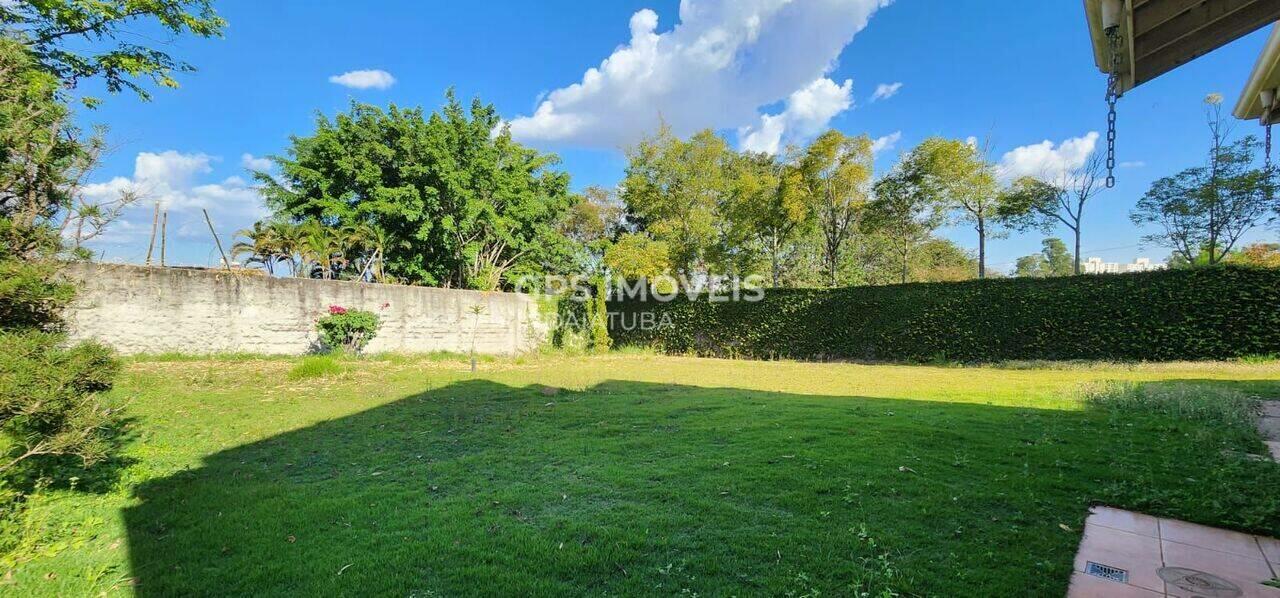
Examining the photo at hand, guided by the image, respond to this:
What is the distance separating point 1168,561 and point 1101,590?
0.53 metres

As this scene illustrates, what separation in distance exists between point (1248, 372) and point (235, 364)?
1610 centimetres

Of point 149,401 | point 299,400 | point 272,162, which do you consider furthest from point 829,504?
A: point 272,162

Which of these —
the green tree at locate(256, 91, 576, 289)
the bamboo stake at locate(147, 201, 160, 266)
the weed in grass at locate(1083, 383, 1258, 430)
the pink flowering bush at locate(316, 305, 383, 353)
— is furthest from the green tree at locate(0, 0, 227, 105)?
the weed in grass at locate(1083, 383, 1258, 430)

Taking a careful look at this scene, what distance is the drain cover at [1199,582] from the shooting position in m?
1.72

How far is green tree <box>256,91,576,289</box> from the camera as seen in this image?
13.5 metres

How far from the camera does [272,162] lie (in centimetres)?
1370

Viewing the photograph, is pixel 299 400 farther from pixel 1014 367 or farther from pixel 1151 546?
pixel 1014 367

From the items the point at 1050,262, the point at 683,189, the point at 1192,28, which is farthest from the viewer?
the point at 1050,262

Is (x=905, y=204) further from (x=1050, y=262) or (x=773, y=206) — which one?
(x=1050, y=262)

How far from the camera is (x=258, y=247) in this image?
10422mm

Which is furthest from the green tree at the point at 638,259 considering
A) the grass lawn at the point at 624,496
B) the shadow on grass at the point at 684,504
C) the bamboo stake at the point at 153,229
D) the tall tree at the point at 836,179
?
the shadow on grass at the point at 684,504

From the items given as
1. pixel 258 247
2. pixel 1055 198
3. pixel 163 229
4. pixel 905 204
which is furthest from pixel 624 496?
pixel 1055 198

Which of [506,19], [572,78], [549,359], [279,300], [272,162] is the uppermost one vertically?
[572,78]

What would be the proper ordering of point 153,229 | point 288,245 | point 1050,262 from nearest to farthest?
point 153,229
point 288,245
point 1050,262
